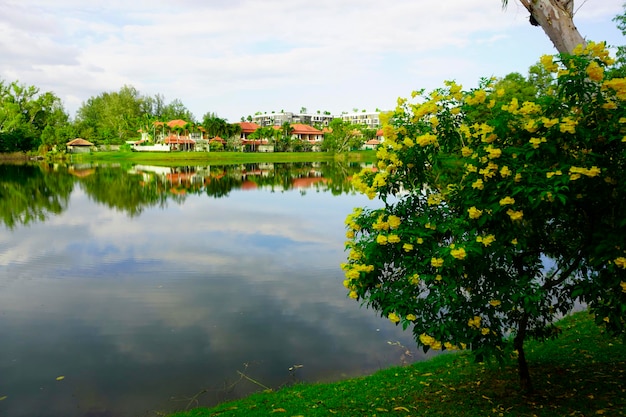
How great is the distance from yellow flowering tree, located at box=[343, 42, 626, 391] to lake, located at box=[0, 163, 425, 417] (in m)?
4.26

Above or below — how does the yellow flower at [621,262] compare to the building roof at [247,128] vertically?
below

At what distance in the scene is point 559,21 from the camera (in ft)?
24.8

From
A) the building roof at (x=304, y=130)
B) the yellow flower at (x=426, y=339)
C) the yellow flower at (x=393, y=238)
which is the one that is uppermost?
the building roof at (x=304, y=130)

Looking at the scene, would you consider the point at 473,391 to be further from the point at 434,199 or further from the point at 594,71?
the point at 594,71

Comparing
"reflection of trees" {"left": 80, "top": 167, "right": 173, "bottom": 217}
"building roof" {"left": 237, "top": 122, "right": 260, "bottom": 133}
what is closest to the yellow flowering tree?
"reflection of trees" {"left": 80, "top": 167, "right": 173, "bottom": 217}

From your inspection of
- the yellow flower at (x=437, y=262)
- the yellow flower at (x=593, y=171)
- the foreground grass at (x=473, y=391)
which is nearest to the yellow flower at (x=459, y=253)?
the yellow flower at (x=437, y=262)

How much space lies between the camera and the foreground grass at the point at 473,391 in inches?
225

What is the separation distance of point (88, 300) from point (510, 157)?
11.6 metres

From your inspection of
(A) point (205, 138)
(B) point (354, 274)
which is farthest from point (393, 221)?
(A) point (205, 138)

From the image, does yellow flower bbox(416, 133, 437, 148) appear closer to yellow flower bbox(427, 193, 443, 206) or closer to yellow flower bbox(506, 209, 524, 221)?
yellow flower bbox(427, 193, 443, 206)

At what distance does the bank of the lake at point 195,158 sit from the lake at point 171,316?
5789 centimetres

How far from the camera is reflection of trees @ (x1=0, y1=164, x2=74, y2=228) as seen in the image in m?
25.2

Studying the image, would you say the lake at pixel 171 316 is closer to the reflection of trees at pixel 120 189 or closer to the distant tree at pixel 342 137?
the reflection of trees at pixel 120 189

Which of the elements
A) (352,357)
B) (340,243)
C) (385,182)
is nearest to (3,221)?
(340,243)
